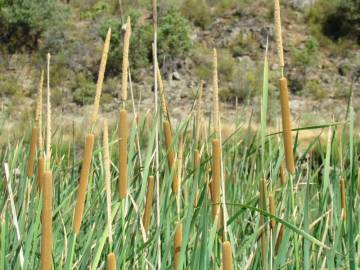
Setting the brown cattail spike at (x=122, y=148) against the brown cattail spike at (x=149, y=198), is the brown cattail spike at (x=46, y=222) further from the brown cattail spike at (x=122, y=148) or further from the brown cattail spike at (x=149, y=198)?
the brown cattail spike at (x=149, y=198)

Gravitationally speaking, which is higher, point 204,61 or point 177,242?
point 177,242

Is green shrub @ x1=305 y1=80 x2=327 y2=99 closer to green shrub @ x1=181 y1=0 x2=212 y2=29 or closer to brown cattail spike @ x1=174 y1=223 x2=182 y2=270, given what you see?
green shrub @ x1=181 y1=0 x2=212 y2=29

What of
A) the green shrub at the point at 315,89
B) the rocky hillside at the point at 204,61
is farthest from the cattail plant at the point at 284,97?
the green shrub at the point at 315,89

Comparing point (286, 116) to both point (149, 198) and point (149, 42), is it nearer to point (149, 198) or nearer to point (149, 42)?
point (149, 198)

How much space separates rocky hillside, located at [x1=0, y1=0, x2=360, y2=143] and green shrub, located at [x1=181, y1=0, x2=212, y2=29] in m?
0.02

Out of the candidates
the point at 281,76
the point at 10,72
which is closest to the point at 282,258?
the point at 281,76

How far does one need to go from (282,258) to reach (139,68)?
9.88 m

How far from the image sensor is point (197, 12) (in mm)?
11898

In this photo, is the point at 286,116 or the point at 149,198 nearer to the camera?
the point at 286,116

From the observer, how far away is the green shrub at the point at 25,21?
11.5 metres

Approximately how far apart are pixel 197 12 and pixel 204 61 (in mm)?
1829

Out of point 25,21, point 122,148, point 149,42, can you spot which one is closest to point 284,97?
point 122,148

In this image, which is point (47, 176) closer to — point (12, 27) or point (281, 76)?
point (281, 76)

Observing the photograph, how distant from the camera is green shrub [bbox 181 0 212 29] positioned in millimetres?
11727
